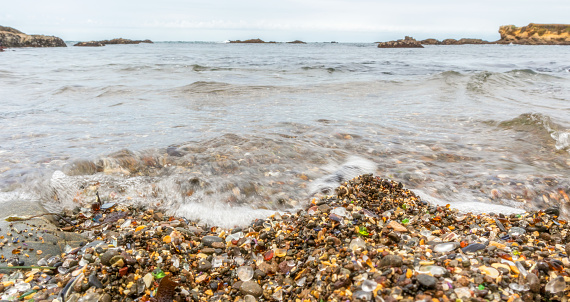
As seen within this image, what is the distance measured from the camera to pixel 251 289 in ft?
7.34

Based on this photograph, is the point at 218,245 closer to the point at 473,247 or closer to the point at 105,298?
the point at 105,298

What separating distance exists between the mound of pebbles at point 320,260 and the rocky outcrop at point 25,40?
78941 millimetres

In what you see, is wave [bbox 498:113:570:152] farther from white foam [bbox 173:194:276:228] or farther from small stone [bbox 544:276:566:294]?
white foam [bbox 173:194:276:228]

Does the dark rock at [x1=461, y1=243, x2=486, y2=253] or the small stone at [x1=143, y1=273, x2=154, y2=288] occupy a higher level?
the dark rock at [x1=461, y1=243, x2=486, y2=253]

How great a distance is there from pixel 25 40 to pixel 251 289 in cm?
8427

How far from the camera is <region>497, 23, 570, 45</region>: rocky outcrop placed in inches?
3593

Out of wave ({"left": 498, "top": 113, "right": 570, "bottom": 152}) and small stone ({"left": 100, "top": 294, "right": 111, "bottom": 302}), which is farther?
wave ({"left": 498, "top": 113, "right": 570, "bottom": 152})

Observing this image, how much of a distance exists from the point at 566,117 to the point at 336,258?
27.0ft

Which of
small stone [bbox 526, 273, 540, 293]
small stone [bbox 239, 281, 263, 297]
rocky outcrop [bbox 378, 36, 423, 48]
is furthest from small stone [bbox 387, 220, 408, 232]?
rocky outcrop [bbox 378, 36, 423, 48]

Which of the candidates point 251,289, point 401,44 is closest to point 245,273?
point 251,289

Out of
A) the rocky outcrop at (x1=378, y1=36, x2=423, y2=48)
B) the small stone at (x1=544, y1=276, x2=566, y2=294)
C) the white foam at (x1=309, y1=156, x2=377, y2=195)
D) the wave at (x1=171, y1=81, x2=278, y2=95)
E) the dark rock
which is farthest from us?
the rocky outcrop at (x1=378, y1=36, x2=423, y2=48)

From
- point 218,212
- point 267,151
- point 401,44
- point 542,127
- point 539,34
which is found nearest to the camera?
point 218,212

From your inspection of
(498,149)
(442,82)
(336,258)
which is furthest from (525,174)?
(442,82)

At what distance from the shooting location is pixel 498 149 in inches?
212
